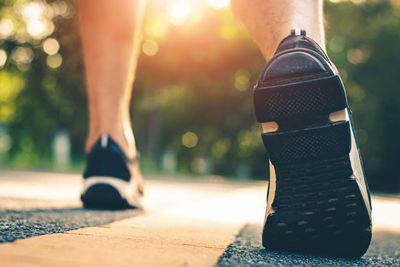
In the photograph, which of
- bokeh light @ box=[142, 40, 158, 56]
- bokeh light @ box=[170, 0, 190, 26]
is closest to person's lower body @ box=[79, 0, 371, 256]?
bokeh light @ box=[170, 0, 190, 26]

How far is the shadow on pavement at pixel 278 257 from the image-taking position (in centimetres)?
92

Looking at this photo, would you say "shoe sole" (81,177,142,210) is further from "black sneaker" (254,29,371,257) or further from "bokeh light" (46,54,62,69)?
"bokeh light" (46,54,62,69)

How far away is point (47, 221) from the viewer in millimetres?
1239

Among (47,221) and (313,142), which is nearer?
(313,142)

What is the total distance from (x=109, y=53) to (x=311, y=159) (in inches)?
44.4

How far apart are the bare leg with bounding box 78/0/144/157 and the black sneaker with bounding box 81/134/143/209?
99 mm

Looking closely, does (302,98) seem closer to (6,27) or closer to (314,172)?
(314,172)

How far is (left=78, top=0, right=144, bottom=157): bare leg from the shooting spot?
1.82 metres

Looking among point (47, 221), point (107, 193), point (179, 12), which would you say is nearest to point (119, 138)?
point (107, 193)

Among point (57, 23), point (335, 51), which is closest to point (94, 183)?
point (57, 23)

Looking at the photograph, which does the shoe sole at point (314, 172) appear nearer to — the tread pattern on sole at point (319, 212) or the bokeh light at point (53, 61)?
the tread pattern on sole at point (319, 212)

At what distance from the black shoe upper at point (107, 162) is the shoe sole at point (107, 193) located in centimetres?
2

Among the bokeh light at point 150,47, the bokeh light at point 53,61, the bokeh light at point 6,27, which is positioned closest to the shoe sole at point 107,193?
the bokeh light at point 150,47

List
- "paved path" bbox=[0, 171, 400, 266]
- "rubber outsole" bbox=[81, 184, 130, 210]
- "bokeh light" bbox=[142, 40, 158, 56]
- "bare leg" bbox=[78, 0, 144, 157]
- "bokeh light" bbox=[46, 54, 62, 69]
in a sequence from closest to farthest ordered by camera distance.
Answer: "paved path" bbox=[0, 171, 400, 266] < "rubber outsole" bbox=[81, 184, 130, 210] < "bare leg" bbox=[78, 0, 144, 157] < "bokeh light" bbox=[142, 40, 158, 56] < "bokeh light" bbox=[46, 54, 62, 69]
